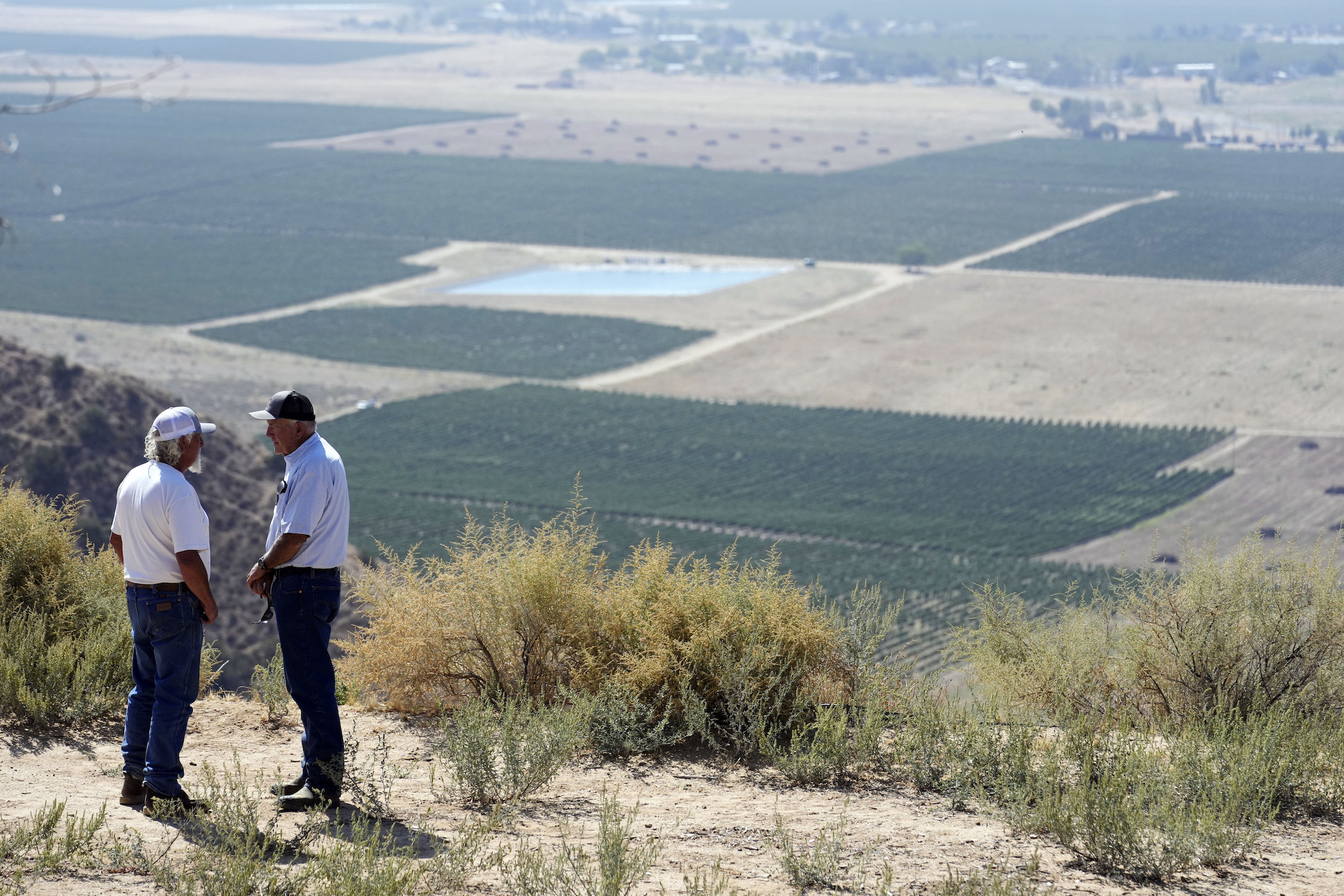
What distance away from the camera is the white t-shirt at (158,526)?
640cm

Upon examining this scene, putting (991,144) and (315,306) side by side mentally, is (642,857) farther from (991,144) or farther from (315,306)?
(991,144)

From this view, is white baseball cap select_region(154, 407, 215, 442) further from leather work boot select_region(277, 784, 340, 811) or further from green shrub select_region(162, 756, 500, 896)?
leather work boot select_region(277, 784, 340, 811)

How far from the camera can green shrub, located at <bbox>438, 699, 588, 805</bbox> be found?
21.8 feet

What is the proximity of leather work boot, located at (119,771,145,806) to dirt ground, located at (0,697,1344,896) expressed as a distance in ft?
0.12

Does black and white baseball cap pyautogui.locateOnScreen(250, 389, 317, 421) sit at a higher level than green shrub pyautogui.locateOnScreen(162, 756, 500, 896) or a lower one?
higher

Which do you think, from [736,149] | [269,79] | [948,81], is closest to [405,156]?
[736,149]

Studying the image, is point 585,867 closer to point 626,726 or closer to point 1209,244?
point 626,726

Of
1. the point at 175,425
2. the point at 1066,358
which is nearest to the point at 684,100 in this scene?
the point at 1066,358

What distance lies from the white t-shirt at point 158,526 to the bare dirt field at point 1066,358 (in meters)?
48.2

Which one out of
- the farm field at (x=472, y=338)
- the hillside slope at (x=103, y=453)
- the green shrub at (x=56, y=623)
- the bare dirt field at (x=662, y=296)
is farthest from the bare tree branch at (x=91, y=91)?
the bare dirt field at (x=662, y=296)

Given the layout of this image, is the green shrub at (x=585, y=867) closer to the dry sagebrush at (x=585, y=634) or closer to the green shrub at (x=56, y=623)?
the dry sagebrush at (x=585, y=634)

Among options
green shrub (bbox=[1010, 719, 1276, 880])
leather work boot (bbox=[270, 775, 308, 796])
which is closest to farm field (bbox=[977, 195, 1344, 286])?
green shrub (bbox=[1010, 719, 1276, 880])

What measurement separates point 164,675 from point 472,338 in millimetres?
58030

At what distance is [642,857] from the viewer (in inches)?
228
